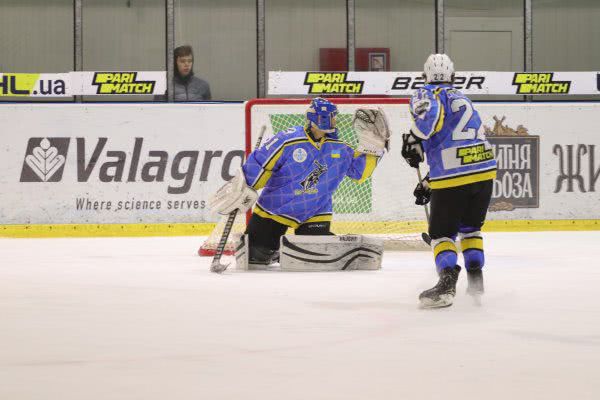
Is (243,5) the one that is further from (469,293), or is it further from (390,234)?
(469,293)

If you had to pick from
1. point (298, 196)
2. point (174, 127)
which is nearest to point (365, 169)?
point (298, 196)

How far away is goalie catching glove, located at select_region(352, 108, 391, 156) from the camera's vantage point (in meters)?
6.31

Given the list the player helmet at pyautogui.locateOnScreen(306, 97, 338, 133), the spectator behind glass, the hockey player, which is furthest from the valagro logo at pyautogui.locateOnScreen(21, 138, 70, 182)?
the hockey player

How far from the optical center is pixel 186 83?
9.95 meters

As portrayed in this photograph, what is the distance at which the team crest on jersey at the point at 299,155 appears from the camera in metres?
6.16

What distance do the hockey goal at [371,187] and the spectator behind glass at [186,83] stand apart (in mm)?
1969

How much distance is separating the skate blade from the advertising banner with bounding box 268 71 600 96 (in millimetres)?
Result: 5870

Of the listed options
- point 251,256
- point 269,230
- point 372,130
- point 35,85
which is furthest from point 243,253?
point 35,85

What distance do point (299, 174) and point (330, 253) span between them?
0.47 metres

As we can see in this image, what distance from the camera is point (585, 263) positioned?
6383mm

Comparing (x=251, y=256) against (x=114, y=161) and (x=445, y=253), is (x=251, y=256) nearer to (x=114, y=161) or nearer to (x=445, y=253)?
(x=445, y=253)

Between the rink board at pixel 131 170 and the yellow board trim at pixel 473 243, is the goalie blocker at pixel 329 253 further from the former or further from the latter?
the rink board at pixel 131 170

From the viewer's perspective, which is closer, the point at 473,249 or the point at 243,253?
the point at 473,249

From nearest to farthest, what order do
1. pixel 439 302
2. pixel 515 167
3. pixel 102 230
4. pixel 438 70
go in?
pixel 439 302 < pixel 438 70 < pixel 102 230 < pixel 515 167
